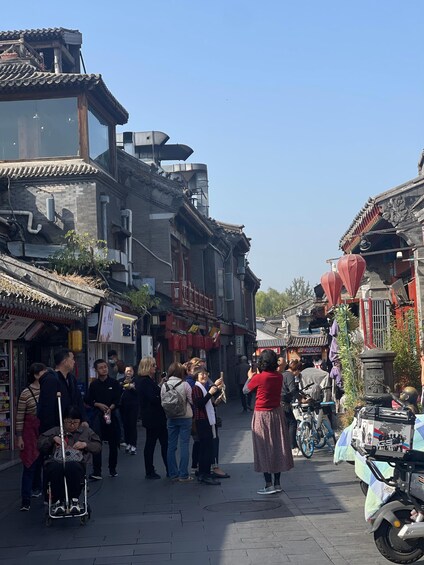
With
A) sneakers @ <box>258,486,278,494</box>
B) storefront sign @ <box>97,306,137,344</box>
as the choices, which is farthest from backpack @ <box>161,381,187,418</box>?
storefront sign @ <box>97,306,137,344</box>

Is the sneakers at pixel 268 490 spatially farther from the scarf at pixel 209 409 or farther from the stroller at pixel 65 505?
the stroller at pixel 65 505

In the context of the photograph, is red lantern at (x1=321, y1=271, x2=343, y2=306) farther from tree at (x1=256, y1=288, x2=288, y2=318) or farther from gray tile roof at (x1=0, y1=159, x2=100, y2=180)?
tree at (x1=256, y1=288, x2=288, y2=318)

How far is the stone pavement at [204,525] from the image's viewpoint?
715cm

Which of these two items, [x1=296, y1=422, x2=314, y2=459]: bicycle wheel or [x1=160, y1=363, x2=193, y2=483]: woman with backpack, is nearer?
[x1=160, y1=363, x2=193, y2=483]: woman with backpack

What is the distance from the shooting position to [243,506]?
9.52 m

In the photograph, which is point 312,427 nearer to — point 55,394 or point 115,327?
point 55,394

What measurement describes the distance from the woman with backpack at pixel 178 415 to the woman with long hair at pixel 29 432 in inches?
78.8

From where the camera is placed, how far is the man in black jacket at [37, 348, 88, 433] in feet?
30.8

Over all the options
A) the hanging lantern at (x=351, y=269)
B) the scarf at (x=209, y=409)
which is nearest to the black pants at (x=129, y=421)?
the scarf at (x=209, y=409)

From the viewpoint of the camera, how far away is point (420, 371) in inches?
635

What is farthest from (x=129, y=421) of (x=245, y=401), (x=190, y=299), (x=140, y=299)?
(x=190, y=299)

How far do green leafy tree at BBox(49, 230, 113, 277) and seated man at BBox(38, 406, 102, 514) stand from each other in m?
12.5

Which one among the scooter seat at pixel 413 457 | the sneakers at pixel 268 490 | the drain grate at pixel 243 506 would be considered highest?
the scooter seat at pixel 413 457

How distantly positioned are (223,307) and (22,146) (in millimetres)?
19380
